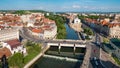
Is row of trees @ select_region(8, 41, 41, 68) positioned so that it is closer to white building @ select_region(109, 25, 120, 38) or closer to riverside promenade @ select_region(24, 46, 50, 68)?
riverside promenade @ select_region(24, 46, 50, 68)

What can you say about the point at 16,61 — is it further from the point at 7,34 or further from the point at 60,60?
the point at 7,34

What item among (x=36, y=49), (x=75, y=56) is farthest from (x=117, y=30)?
(x=36, y=49)

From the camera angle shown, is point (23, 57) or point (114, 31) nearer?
point (23, 57)

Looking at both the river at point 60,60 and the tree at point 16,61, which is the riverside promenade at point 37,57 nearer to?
the river at point 60,60

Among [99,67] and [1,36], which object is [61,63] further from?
[1,36]

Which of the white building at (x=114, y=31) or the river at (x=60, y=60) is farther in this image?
the white building at (x=114, y=31)

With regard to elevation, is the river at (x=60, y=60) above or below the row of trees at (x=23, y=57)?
below

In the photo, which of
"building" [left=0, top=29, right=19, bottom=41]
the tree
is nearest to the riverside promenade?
the tree

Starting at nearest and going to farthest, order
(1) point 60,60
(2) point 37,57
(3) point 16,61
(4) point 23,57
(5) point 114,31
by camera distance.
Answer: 1. (3) point 16,61
2. (4) point 23,57
3. (2) point 37,57
4. (1) point 60,60
5. (5) point 114,31

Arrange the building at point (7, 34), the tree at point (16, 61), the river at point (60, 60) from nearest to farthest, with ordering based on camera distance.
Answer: the tree at point (16, 61), the river at point (60, 60), the building at point (7, 34)

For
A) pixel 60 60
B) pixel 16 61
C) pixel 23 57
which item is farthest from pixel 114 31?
pixel 16 61

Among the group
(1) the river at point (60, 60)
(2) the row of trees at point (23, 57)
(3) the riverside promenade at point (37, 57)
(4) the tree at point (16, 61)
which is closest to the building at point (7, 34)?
(2) the row of trees at point (23, 57)
